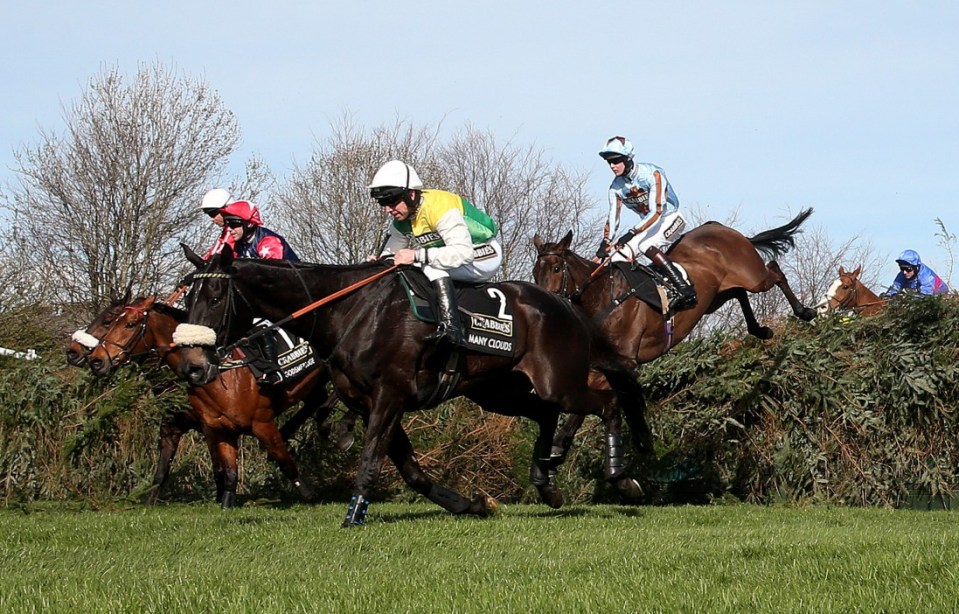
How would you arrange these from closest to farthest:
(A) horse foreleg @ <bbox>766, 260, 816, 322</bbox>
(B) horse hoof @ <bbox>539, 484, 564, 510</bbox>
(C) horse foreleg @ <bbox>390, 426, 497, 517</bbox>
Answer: (C) horse foreleg @ <bbox>390, 426, 497, 517</bbox>, (B) horse hoof @ <bbox>539, 484, 564, 510</bbox>, (A) horse foreleg @ <bbox>766, 260, 816, 322</bbox>

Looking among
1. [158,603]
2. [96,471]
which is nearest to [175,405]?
[96,471]

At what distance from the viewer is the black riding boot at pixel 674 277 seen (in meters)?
12.2

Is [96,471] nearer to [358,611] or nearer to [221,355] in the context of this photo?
[221,355]

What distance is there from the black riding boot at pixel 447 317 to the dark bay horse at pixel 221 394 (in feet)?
10.0

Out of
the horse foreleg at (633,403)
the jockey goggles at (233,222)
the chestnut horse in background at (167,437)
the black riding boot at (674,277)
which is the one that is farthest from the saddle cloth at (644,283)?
the chestnut horse in background at (167,437)

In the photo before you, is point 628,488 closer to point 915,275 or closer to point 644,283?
point 644,283

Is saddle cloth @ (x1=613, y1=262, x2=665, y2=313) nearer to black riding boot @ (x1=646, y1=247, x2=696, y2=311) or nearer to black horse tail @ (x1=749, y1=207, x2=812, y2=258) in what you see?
black riding boot @ (x1=646, y1=247, x2=696, y2=311)

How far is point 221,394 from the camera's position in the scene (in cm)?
1112

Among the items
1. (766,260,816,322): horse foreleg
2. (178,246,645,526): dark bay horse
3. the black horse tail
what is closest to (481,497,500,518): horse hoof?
(178,246,645,526): dark bay horse

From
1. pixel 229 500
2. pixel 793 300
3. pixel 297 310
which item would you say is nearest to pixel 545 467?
pixel 297 310

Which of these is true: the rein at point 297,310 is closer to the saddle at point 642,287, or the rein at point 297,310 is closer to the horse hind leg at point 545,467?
the horse hind leg at point 545,467

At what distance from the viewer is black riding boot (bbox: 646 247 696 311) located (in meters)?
12.2

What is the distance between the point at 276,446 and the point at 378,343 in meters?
3.18

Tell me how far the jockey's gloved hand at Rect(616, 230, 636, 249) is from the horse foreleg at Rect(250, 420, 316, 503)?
12.6 feet
